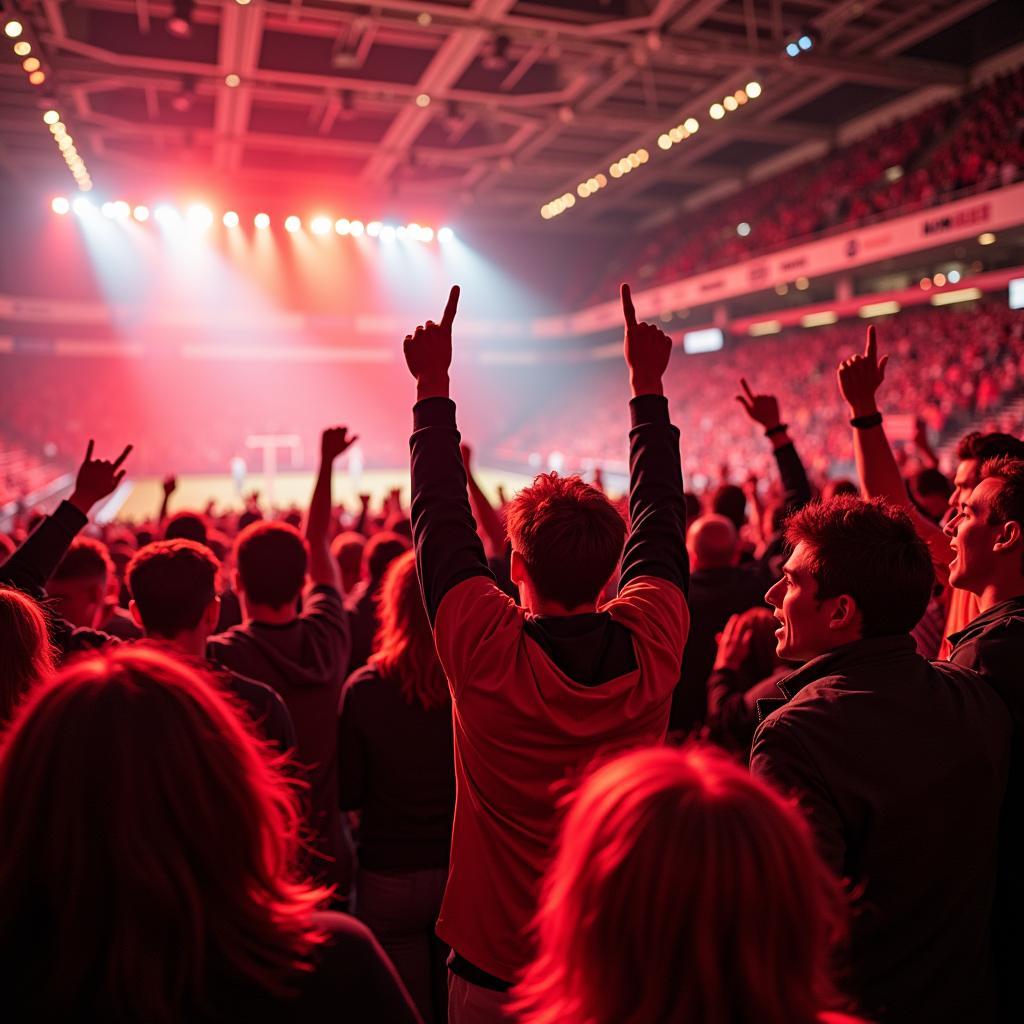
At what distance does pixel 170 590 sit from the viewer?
2.64 meters

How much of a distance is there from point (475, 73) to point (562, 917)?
24.4 meters

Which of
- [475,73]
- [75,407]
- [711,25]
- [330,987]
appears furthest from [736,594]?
[75,407]

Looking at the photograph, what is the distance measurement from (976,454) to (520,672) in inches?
93.1

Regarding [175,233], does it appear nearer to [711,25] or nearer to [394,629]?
[711,25]

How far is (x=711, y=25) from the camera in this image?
780 inches

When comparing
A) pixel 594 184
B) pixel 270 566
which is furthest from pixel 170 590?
pixel 594 184

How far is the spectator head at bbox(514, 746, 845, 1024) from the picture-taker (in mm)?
911

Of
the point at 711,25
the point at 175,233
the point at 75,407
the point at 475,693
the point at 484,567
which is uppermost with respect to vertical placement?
the point at 175,233

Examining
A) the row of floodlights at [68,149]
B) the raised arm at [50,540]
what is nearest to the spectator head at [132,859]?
the raised arm at [50,540]

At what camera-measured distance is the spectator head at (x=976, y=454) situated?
114 inches

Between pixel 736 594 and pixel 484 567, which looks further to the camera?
pixel 736 594

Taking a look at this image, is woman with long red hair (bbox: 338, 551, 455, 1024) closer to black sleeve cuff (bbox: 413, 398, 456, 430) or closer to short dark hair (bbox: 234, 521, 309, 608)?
short dark hair (bbox: 234, 521, 309, 608)

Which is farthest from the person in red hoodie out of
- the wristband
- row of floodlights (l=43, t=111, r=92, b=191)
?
row of floodlights (l=43, t=111, r=92, b=191)

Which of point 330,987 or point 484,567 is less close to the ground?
point 484,567
